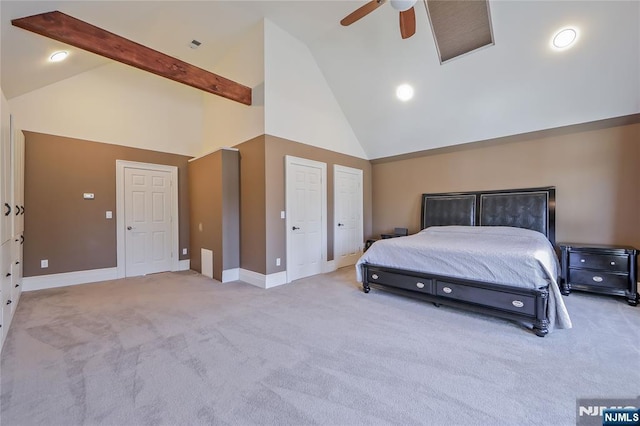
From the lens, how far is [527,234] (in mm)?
3773

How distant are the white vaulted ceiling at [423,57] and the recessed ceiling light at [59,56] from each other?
0.13 meters

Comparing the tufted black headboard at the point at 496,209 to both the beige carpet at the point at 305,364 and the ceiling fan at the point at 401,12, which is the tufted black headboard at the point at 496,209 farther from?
the ceiling fan at the point at 401,12

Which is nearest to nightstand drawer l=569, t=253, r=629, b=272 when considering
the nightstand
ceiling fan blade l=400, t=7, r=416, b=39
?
the nightstand

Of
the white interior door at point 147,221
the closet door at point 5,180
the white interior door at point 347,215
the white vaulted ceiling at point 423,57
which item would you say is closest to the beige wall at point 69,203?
the white interior door at point 147,221

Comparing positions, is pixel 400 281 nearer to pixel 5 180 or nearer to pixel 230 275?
pixel 230 275

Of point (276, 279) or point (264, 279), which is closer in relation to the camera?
point (264, 279)

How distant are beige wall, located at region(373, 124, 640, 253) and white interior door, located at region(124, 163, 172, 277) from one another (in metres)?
5.62

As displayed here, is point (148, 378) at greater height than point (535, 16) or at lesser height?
lesser

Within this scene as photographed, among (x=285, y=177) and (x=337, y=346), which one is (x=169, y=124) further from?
(x=337, y=346)

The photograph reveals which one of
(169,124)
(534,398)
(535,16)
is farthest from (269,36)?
(534,398)

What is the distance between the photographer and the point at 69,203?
4.46m

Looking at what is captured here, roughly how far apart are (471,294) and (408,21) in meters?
2.99

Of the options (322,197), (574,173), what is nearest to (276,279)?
(322,197)

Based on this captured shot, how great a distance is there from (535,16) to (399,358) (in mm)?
4063
